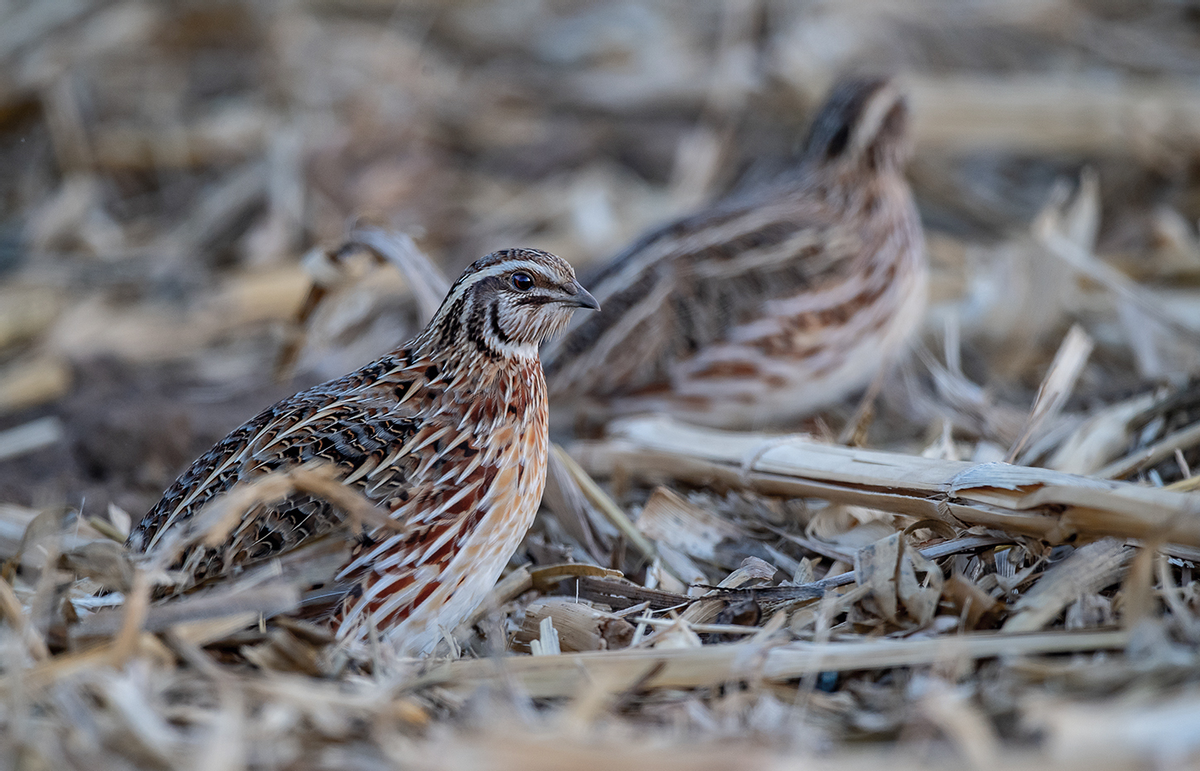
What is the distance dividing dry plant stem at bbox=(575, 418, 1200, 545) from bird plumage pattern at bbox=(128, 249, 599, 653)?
91 centimetres

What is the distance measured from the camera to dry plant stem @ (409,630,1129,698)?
2.92m

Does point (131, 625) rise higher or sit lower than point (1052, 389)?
higher

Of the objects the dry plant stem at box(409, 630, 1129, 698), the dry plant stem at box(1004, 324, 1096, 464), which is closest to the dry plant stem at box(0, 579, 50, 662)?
the dry plant stem at box(409, 630, 1129, 698)

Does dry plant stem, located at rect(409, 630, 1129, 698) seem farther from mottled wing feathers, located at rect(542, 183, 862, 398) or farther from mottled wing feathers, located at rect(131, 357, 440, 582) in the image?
mottled wing feathers, located at rect(542, 183, 862, 398)

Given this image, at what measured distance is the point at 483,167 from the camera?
8680mm

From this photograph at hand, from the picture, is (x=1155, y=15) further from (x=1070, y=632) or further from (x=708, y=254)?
(x=1070, y=632)

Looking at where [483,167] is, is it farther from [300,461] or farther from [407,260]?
[300,461]

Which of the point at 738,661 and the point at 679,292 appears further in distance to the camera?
the point at 679,292

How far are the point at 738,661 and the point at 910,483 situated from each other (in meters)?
1.01

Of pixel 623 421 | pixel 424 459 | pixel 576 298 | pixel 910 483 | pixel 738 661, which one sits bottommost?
pixel 623 421

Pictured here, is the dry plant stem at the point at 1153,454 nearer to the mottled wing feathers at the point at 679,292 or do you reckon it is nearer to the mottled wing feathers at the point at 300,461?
the mottled wing feathers at the point at 679,292

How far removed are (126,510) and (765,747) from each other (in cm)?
323

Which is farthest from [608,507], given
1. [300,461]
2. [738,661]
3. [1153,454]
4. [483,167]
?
[483,167]

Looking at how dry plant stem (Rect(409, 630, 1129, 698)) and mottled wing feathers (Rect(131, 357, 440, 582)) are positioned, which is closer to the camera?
dry plant stem (Rect(409, 630, 1129, 698))
